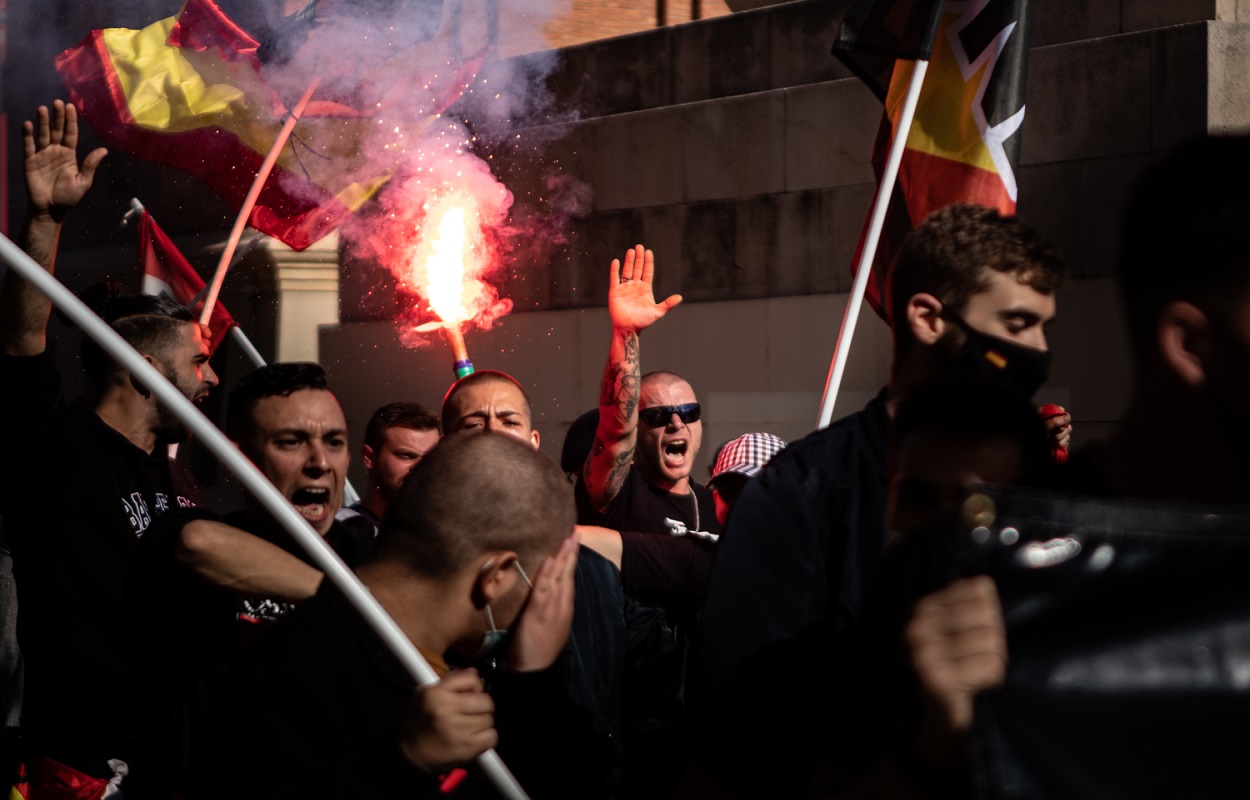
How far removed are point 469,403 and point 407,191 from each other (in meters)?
5.42

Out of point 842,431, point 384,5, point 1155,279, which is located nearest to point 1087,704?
point 1155,279

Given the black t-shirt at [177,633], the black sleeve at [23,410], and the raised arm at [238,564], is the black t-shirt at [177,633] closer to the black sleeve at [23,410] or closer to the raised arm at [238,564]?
the raised arm at [238,564]

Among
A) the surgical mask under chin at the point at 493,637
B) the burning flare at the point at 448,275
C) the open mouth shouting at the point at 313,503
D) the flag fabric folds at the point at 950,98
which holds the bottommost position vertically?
the surgical mask under chin at the point at 493,637

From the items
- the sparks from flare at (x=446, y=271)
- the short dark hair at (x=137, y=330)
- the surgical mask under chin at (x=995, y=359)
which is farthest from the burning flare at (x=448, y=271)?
the surgical mask under chin at (x=995, y=359)

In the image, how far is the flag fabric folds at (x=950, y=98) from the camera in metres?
4.92

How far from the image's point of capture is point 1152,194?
1.84 m

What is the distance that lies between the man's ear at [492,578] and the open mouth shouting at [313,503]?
1.39 meters

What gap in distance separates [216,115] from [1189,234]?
6.92 meters

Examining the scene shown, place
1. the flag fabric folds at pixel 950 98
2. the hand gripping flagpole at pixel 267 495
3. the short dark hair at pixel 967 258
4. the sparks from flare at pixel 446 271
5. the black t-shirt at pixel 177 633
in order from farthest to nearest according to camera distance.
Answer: the sparks from flare at pixel 446 271, the flag fabric folds at pixel 950 98, the black t-shirt at pixel 177 633, the short dark hair at pixel 967 258, the hand gripping flagpole at pixel 267 495

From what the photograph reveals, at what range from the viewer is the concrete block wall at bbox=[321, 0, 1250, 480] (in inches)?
311

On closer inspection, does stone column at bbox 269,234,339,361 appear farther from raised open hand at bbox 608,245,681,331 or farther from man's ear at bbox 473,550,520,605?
man's ear at bbox 473,550,520,605

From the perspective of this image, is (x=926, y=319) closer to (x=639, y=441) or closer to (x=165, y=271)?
(x=639, y=441)

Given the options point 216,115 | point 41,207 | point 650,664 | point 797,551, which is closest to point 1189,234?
point 797,551

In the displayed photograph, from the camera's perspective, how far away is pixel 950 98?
5102 mm
